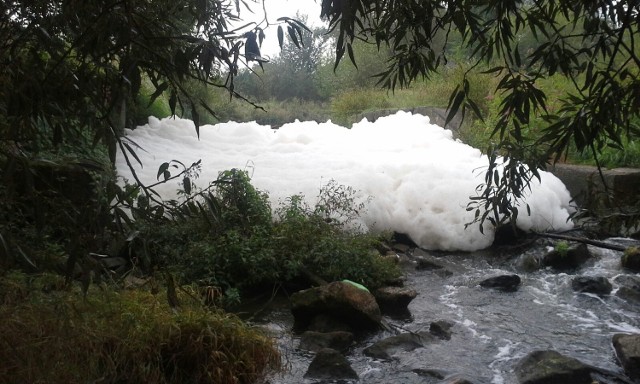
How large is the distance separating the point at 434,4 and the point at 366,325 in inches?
145

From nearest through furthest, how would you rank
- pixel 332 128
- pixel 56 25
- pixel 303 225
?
1. pixel 56 25
2. pixel 303 225
3. pixel 332 128

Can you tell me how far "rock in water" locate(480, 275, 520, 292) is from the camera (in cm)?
668

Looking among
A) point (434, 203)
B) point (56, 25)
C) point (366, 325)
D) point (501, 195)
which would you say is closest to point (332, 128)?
point (434, 203)

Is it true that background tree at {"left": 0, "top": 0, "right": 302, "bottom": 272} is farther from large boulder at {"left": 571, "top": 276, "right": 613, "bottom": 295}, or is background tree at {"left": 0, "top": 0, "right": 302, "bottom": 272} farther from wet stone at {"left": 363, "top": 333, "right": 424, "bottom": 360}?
large boulder at {"left": 571, "top": 276, "right": 613, "bottom": 295}

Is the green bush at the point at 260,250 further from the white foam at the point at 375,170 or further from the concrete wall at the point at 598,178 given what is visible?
the concrete wall at the point at 598,178

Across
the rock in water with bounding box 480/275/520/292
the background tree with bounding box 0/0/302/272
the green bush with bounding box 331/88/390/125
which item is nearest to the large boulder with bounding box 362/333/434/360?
the rock in water with bounding box 480/275/520/292

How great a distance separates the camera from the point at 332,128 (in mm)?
12664

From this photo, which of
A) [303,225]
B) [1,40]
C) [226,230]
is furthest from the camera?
[303,225]

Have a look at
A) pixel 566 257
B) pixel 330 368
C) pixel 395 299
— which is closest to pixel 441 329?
pixel 395 299

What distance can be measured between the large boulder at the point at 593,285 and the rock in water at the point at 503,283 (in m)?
0.59

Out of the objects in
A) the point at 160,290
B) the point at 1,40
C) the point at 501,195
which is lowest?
the point at 160,290

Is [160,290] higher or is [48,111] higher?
[48,111]

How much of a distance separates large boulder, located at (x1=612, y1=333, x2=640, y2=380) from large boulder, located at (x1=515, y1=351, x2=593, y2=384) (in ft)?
1.04

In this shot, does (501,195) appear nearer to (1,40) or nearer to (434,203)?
(1,40)
